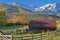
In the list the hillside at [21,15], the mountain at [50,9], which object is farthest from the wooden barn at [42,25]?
the mountain at [50,9]

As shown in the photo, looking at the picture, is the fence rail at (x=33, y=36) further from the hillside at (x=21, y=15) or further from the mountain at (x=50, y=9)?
the mountain at (x=50, y=9)

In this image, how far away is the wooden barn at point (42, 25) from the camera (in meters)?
16.9

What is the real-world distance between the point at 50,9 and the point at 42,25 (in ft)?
2.54

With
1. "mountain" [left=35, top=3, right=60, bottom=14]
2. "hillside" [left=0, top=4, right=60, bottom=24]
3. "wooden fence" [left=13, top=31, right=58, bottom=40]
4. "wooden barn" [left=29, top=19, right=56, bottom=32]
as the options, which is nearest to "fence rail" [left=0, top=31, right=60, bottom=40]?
"wooden fence" [left=13, top=31, right=58, bottom=40]

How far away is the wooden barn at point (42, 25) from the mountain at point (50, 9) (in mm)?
392

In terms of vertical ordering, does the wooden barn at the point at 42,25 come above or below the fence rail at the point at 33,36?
above

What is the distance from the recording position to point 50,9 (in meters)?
17.0

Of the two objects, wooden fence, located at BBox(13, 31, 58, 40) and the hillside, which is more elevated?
the hillside

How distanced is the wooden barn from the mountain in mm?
392

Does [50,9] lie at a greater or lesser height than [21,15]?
greater

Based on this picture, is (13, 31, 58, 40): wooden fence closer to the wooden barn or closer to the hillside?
the wooden barn

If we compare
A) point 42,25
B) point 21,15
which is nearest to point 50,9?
point 42,25

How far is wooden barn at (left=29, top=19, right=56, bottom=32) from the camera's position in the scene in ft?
55.3

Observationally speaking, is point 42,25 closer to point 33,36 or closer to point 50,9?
point 33,36
